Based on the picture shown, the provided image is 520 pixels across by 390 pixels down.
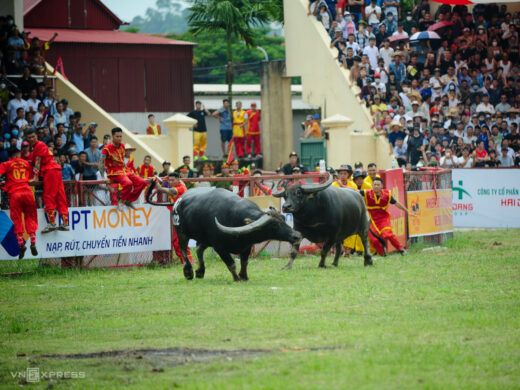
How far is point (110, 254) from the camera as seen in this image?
17516 millimetres

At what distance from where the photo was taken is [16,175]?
16.2 meters

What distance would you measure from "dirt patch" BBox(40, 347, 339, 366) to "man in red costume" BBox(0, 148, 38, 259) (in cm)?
725

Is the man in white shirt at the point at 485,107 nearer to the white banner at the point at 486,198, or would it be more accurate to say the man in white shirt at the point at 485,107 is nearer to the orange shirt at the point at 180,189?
the white banner at the point at 486,198

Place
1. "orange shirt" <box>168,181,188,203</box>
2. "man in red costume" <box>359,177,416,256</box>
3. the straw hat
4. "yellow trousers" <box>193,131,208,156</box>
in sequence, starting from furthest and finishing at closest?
"yellow trousers" <box>193,131,208,156</box>
the straw hat
"man in red costume" <box>359,177,416,256</box>
"orange shirt" <box>168,181,188,203</box>

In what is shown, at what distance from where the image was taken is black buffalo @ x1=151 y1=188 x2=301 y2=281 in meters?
14.1

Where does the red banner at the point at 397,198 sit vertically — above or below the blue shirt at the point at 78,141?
below

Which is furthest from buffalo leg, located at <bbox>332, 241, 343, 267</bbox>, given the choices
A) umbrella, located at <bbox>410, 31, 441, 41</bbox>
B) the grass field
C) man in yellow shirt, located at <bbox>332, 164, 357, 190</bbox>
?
umbrella, located at <bbox>410, 31, 441, 41</bbox>

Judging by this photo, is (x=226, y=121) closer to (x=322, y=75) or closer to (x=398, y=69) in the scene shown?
(x=322, y=75)

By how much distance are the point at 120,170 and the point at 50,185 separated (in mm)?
1319

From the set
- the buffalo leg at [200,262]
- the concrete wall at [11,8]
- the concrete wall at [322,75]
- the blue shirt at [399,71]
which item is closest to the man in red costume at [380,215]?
the buffalo leg at [200,262]

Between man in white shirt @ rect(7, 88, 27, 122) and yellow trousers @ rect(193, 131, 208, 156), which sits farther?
yellow trousers @ rect(193, 131, 208, 156)

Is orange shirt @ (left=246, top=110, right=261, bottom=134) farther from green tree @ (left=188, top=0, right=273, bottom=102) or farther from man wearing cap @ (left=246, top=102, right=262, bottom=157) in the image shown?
green tree @ (left=188, top=0, right=273, bottom=102)

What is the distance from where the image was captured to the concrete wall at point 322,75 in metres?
29.5

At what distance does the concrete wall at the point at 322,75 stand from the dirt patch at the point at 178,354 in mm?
19840
